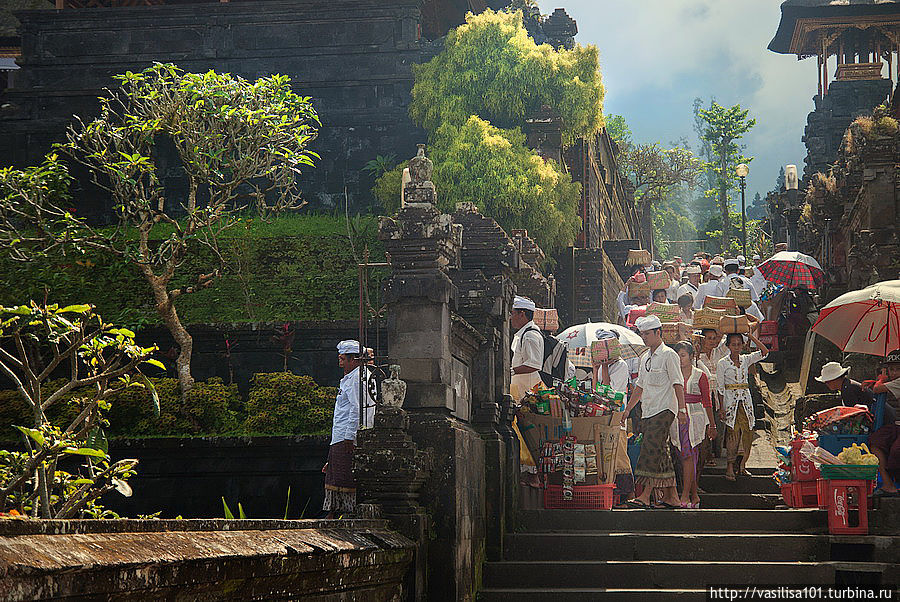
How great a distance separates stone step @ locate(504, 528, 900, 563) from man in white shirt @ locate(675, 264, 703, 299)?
8250mm

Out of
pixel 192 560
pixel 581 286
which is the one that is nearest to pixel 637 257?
pixel 581 286

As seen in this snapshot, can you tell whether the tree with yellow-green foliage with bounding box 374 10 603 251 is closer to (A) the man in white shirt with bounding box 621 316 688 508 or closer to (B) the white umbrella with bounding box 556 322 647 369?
(B) the white umbrella with bounding box 556 322 647 369

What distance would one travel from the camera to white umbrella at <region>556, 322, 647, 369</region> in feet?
43.1

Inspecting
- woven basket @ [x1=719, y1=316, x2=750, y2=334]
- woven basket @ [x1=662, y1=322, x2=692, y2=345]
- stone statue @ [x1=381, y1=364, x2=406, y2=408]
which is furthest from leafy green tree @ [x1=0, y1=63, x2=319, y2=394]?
stone statue @ [x1=381, y1=364, x2=406, y2=408]

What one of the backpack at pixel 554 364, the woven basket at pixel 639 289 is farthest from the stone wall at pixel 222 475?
the woven basket at pixel 639 289

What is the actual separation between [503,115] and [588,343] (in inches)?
352

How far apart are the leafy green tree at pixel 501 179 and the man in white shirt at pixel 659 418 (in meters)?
8.80

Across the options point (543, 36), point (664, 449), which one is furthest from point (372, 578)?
point (543, 36)

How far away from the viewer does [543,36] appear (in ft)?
80.4

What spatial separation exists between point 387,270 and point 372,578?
10263 mm

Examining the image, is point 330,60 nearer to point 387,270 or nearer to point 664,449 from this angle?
point 387,270

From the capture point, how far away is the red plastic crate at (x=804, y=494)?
10.7 meters

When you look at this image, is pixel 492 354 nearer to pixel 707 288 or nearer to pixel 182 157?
pixel 182 157

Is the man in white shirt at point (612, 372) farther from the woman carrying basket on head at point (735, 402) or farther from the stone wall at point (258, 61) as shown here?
the stone wall at point (258, 61)
